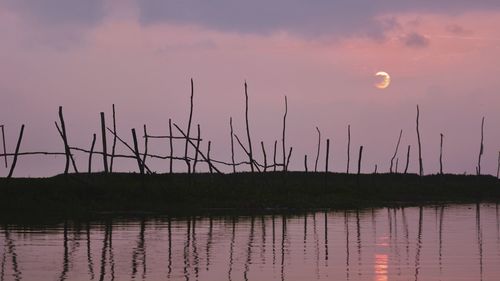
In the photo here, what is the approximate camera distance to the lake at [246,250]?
15.0 metres

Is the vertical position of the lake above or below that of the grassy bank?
below

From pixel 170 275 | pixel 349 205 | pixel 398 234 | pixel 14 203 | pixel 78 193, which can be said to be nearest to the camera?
pixel 170 275

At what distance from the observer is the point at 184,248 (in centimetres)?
1925

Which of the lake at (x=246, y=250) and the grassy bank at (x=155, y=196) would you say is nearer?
the lake at (x=246, y=250)

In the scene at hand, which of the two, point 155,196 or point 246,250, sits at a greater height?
point 155,196

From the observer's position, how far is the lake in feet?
49.2

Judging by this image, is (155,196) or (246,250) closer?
(246,250)

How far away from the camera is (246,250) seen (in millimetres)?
19078

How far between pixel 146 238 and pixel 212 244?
6.52ft

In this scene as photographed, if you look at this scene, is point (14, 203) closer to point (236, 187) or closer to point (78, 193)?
point (78, 193)

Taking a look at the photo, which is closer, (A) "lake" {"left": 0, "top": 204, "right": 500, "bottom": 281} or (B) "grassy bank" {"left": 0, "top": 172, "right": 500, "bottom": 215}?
(A) "lake" {"left": 0, "top": 204, "right": 500, "bottom": 281}

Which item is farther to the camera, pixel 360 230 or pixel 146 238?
pixel 360 230

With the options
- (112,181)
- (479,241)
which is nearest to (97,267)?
(479,241)

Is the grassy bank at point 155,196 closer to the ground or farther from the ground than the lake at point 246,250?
farther from the ground
